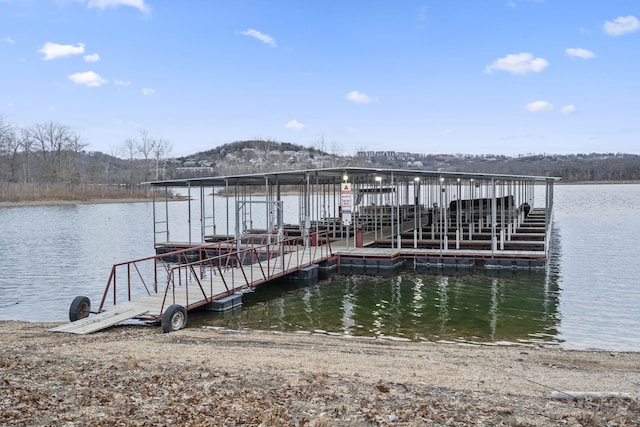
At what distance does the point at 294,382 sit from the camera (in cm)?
679

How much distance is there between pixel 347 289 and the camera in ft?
53.1

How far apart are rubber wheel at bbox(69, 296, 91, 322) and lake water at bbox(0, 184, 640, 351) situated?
1.99 m

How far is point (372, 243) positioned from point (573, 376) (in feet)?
49.3

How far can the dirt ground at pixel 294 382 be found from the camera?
5574 millimetres

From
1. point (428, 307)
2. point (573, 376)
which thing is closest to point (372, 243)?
point (428, 307)

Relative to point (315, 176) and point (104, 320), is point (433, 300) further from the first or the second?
point (315, 176)

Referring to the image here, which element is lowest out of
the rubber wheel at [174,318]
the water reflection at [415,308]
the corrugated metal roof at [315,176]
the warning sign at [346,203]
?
the water reflection at [415,308]

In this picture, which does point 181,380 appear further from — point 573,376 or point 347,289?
point 347,289

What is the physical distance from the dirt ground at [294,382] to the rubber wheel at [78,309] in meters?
1.02

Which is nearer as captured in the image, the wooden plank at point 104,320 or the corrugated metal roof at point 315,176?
the wooden plank at point 104,320

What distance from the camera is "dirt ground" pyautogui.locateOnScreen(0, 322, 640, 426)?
18.3 feet

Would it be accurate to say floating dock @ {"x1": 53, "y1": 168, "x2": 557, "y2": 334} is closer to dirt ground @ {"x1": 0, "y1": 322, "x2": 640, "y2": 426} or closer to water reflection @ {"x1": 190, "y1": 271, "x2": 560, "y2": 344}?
water reflection @ {"x1": 190, "y1": 271, "x2": 560, "y2": 344}

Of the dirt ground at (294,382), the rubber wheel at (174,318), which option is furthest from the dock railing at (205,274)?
the dirt ground at (294,382)

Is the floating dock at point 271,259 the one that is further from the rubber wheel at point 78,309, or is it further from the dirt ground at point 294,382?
the dirt ground at point 294,382
